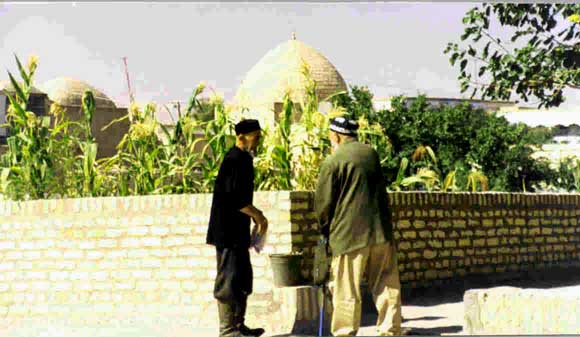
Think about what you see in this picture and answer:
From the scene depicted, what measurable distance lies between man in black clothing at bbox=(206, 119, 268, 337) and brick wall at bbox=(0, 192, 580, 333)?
2.91 feet

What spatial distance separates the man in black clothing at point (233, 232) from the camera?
776cm

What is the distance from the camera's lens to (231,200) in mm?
7758

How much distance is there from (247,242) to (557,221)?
6.89 m

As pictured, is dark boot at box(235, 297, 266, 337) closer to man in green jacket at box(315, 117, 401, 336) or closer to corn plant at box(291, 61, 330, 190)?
man in green jacket at box(315, 117, 401, 336)

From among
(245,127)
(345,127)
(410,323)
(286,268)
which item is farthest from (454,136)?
(345,127)

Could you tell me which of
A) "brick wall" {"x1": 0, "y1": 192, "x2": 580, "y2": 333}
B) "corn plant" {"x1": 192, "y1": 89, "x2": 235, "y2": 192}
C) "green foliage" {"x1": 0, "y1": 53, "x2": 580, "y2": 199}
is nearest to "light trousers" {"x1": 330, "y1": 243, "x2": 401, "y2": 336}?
"brick wall" {"x1": 0, "y1": 192, "x2": 580, "y2": 333}

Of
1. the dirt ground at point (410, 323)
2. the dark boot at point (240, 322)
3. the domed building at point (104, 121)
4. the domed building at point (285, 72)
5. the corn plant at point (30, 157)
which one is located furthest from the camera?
the domed building at point (285, 72)

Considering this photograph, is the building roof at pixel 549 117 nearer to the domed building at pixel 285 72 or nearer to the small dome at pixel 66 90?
the domed building at pixel 285 72

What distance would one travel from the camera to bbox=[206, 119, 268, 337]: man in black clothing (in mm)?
7758

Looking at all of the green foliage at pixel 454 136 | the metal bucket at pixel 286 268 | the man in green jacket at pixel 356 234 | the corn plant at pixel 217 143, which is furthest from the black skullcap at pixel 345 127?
the green foliage at pixel 454 136

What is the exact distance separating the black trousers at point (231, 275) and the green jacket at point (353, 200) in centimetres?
87

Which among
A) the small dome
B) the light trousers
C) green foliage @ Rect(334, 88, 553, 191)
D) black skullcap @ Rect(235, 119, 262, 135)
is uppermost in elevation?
the small dome

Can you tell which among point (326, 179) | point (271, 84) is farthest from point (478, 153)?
point (326, 179)

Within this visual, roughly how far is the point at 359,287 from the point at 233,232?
3.78 ft
